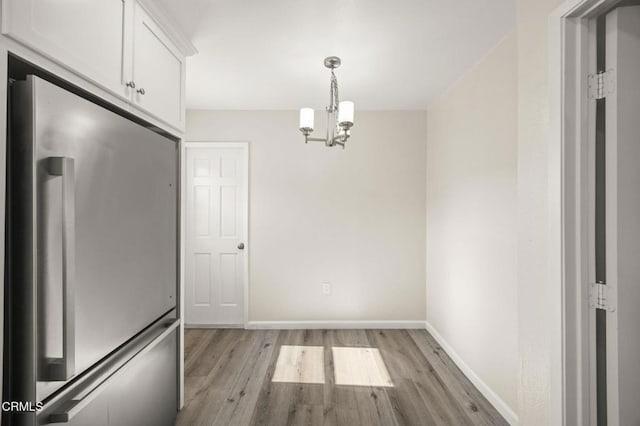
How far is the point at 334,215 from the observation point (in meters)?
3.99

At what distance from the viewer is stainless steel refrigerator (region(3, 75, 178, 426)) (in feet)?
3.38

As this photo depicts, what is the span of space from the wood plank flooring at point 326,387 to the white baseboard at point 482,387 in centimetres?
4

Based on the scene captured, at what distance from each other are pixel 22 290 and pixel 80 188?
0.38 m

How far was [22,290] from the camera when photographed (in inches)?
40.8

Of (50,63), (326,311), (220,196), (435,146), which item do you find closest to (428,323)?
(326,311)

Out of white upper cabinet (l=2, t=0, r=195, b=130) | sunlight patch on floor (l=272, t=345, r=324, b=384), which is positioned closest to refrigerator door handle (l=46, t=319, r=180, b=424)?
white upper cabinet (l=2, t=0, r=195, b=130)

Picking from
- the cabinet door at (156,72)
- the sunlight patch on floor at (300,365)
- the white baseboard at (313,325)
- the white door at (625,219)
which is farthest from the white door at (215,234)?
the white door at (625,219)

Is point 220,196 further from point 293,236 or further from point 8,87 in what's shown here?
point 8,87

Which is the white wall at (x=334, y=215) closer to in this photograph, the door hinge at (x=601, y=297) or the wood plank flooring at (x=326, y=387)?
the wood plank flooring at (x=326, y=387)

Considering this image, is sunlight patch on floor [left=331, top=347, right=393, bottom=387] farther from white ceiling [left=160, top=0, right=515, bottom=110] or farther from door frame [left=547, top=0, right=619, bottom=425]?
white ceiling [left=160, top=0, right=515, bottom=110]

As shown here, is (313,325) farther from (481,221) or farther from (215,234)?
(481,221)

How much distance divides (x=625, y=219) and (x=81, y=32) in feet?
6.44

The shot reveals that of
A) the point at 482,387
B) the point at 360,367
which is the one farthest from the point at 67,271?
the point at 482,387

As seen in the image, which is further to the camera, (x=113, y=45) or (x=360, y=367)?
(x=360, y=367)
